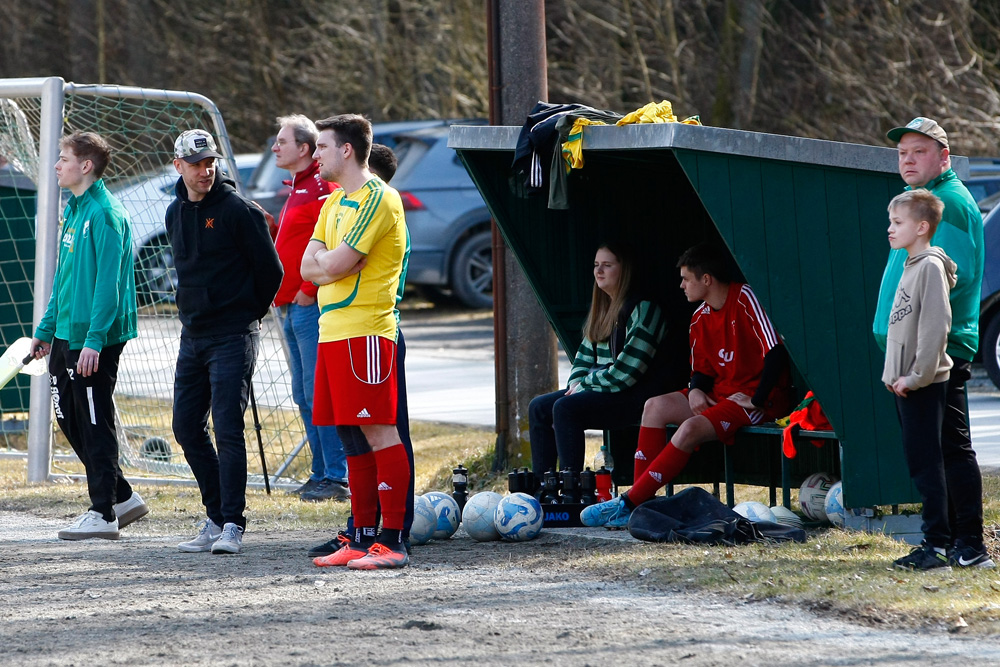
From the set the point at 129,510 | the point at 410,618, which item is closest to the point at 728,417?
the point at 410,618

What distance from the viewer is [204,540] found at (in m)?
6.66

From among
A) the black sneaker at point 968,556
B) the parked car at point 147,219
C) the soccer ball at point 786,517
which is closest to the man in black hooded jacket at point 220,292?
the soccer ball at point 786,517

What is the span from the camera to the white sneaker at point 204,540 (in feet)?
21.7

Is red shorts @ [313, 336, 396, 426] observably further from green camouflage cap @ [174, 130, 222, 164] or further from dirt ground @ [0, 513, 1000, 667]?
green camouflage cap @ [174, 130, 222, 164]

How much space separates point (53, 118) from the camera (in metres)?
8.85

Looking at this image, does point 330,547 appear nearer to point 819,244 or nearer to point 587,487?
point 587,487

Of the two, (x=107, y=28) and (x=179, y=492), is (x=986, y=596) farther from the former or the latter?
(x=107, y=28)

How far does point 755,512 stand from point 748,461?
1.20 metres

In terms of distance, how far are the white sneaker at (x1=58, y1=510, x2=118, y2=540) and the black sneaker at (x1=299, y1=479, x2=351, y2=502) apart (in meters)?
1.47

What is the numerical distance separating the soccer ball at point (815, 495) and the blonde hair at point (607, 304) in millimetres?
1315

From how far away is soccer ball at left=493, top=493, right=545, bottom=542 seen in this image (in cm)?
662

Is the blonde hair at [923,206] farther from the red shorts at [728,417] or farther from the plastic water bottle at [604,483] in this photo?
the plastic water bottle at [604,483]

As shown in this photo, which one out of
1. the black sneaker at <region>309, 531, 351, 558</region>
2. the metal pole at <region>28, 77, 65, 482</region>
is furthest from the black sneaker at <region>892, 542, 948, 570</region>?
the metal pole at <region>28, 77, 65, 482</region>

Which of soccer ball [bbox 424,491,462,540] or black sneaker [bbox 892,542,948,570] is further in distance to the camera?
soccer ball [bbox 424,491,462,540]
